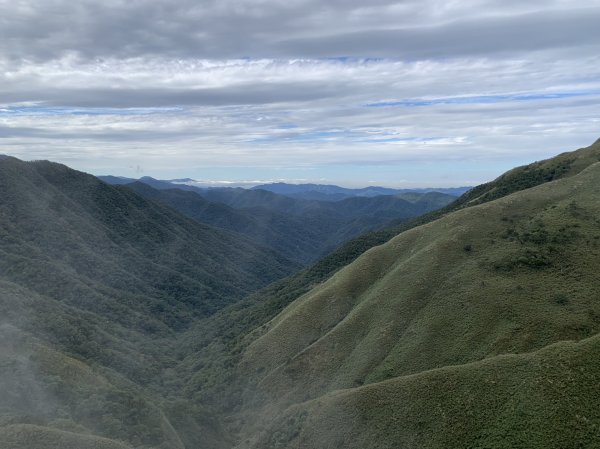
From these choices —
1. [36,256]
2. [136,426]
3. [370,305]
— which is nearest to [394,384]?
[370,305]

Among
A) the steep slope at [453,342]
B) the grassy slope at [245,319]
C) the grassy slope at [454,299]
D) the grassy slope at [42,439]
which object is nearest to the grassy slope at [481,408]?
the steep slope at [453,342]

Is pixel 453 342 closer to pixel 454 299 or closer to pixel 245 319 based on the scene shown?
pixel 454 299

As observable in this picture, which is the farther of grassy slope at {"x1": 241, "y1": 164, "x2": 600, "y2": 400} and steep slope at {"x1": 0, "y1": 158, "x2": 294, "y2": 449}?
grassy slope at {"x1": 241, "y1": 164, "x2": 600, "y2": 400}

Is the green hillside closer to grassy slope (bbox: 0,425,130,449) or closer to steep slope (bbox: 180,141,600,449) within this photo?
steep slope (bbox: 180,141,600,449)

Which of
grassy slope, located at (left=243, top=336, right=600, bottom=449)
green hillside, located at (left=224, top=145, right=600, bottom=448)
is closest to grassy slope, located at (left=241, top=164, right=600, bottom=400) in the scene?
green hillside, located at (left=224, top=145, right=600, bottom=448)

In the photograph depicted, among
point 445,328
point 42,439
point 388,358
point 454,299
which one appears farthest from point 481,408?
point 42,439

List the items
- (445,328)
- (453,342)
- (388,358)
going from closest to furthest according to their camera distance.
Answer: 1. (453,342)
2. (445,328)
3. (388,358)

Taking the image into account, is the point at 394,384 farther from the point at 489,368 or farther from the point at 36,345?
the point at 36,345

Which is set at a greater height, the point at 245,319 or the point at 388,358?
the point at 388,358

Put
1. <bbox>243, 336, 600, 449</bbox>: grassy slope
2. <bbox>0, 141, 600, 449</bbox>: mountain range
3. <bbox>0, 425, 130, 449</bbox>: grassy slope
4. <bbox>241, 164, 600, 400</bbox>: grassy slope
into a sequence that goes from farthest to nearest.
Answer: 1. <bbox>241, 164, 600, 400</bbox>: grassy slope
2. <bbox>0, 141, 600, 449</bbox>: mountain range
3. <bbox>0, 425, 130, 449</bbox>: grassy slope
4. <bbox>243, 336, 600, 449</bbox>: grassy slope
